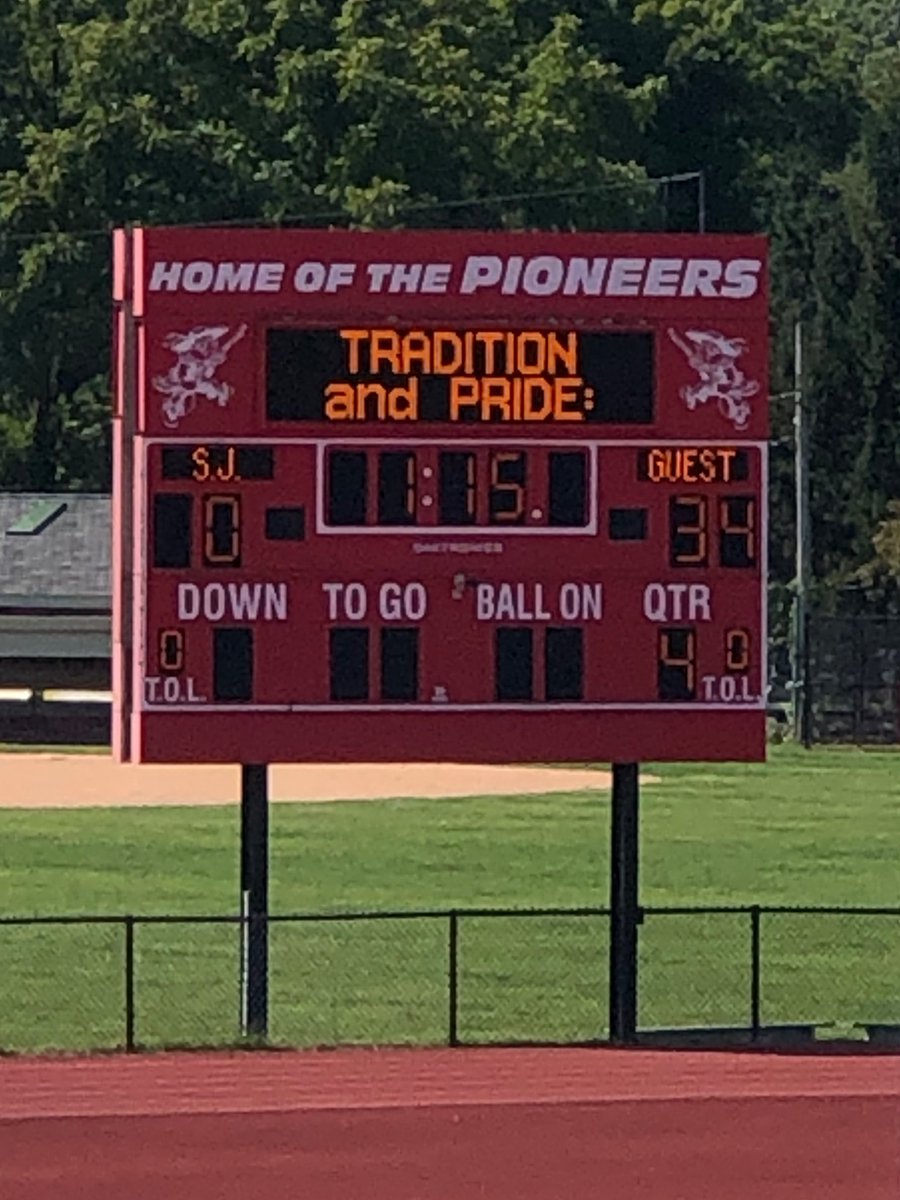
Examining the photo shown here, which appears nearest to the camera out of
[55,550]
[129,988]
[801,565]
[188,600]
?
[188,600]

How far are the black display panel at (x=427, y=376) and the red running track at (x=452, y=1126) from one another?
4.19 metres

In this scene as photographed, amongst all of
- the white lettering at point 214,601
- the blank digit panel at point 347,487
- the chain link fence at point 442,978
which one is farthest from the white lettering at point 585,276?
the chain link fence at point 442,978

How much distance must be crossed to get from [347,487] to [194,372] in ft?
3.89

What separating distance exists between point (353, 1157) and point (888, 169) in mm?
51024

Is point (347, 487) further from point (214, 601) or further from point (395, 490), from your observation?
point (214, 601)

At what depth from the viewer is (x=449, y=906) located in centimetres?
3144

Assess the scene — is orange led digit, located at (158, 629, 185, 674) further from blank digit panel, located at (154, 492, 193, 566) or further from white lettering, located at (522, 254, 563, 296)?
white lettering, located at (522, 254, 563, 296)

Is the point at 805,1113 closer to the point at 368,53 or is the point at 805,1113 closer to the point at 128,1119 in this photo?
the point at 128,1119

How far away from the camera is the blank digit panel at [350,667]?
1953 cm

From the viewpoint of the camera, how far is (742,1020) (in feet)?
77.4

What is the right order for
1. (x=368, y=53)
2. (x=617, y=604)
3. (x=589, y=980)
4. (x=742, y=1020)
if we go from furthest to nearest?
1. (x=368, y=53)
2. (x=589, y=980)
3. (x=742, y=1020)
4. (x=617, y=604)

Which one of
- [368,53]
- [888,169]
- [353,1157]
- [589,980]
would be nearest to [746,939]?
[589,980]

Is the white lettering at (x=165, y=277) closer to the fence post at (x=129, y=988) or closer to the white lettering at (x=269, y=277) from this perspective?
the white lettering at (x=269, y=277)

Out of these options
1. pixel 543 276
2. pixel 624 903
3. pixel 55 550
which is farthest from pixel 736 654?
pixel 55 550
